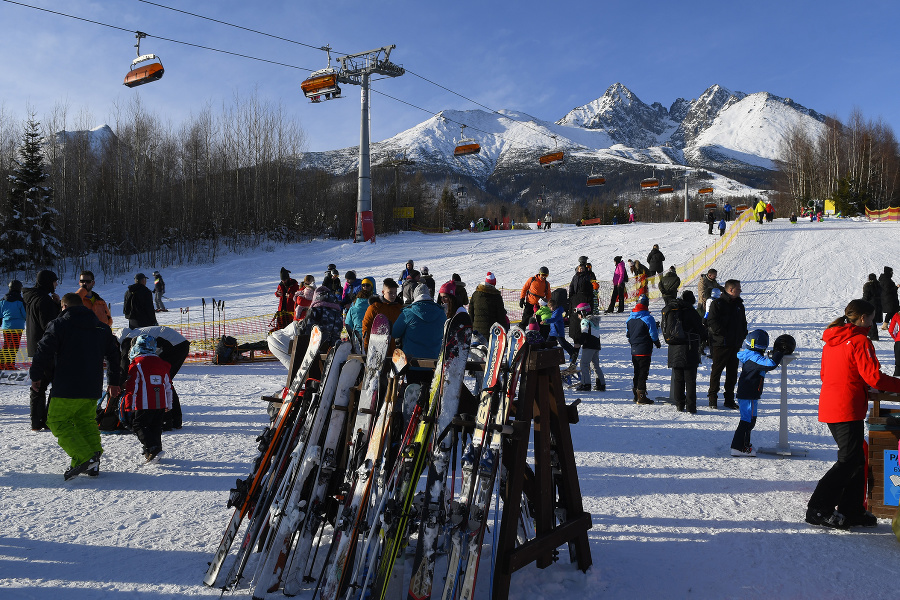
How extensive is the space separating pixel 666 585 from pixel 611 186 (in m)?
196

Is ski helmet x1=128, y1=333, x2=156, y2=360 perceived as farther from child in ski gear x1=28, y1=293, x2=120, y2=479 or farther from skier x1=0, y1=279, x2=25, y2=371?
skier x1=0, y1=279, x2=25, y2=371

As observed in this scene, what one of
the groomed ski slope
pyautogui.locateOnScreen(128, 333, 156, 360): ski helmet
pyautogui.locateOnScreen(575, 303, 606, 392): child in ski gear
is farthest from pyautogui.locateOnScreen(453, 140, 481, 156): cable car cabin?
pyautogui.locateOnScreen(128, 333, 156, 360): ski helmet

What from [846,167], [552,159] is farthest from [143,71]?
[846,167]

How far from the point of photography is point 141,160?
3956cm

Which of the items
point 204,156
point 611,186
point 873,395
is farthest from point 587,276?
point 611,186

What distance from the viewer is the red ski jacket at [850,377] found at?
3.79 m

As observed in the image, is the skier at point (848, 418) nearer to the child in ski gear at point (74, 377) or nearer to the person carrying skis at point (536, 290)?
the child in ski gear at point (74, 377)

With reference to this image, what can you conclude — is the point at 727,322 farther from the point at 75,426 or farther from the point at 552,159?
the point at 552,159

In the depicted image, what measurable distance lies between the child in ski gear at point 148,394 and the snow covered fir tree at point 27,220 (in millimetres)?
32993

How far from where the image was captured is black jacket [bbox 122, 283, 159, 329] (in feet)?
27.8

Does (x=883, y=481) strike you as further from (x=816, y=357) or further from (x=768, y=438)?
(x=816, y=357)

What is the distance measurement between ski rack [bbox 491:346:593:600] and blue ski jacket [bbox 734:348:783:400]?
2.73 metres

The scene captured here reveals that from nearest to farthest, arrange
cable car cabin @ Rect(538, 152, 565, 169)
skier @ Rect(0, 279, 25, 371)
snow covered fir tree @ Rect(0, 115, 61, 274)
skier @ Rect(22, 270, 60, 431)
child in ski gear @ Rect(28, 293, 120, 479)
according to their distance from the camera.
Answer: child in ski gear @ Rect(28, 293, 120, 479), skier @ Rect(22, 270, 60, 431), skier @ Rect(0, 279, 25, 371), cable car cabin @ Rect(538, 152, 565, 169), snow covered fir tree @ Rect(0, 115, 61, 274)

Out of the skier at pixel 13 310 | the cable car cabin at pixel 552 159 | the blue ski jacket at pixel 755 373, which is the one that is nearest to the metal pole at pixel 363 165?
the cable car cabin at pixel 552 159
